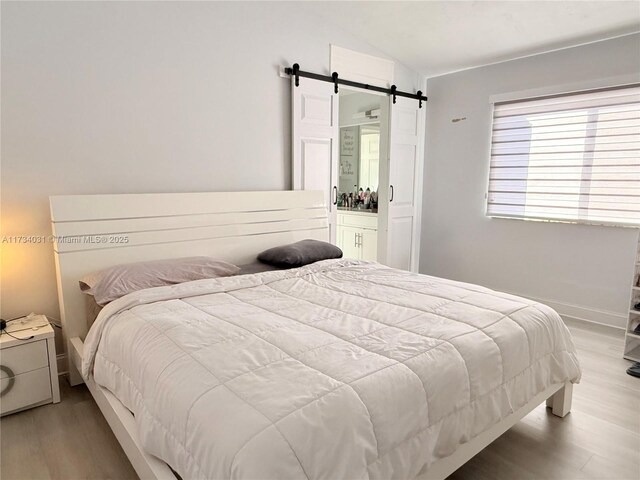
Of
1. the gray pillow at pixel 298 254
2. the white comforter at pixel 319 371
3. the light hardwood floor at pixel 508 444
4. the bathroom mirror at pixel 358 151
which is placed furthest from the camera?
the bathroom mirror at pixel 358 151

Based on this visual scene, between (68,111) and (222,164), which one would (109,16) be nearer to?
(68,111)

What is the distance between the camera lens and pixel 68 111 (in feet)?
8.64

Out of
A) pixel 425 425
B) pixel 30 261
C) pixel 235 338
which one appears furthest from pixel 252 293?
pixel 30 261

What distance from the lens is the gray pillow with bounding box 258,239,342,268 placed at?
3.08 metres

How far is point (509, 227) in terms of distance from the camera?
14.2 feet

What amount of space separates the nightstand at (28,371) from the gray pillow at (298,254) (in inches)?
57.6

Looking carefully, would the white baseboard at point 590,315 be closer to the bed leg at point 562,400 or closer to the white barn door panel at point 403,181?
the white barn door panel at point 403,181

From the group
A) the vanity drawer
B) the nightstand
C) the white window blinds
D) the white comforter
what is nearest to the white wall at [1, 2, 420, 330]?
the nightstand

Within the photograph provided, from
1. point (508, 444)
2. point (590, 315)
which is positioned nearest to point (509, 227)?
point (590, 315)

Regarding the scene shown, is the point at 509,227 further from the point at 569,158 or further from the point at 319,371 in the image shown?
the point at 319,371

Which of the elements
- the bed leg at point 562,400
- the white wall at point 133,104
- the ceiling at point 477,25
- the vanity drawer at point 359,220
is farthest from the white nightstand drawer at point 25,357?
the vanity drawer at point 359,220

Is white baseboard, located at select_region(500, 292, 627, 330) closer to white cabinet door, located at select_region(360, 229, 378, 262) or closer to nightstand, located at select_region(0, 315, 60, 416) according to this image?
white cabinet door, located at select_region(360, 229, 378, 262)

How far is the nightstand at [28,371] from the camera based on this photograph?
223 cm

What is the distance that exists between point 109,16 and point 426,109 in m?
3.43
